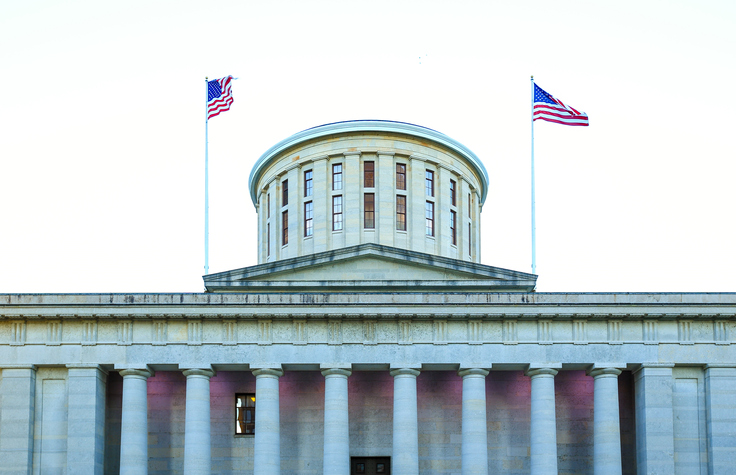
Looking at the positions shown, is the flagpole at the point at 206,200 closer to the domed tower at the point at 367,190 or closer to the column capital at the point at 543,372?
the domed tower at the point at 367,190

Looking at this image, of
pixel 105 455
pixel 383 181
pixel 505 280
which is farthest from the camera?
pixel 383 181

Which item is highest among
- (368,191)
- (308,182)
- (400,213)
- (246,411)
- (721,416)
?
(308,182)

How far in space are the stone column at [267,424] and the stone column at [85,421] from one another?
5.98 metres

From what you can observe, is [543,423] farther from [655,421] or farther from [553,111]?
[553,111]

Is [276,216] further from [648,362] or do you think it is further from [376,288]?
[648,362]

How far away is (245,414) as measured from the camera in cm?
3797

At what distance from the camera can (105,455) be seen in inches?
1464

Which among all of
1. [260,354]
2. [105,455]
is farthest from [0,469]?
[260,354]

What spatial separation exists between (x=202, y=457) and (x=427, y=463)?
8.95 m

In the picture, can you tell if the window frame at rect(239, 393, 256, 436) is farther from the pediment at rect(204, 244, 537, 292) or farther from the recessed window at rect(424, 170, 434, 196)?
the recessed window at rect(424, 170, 434, 196)

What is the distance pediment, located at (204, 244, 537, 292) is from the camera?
39.6 m

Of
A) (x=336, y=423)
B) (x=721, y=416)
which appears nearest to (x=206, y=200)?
(x=336, y=423)

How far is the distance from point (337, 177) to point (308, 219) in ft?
8.69

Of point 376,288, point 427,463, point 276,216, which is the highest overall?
point 276,216
